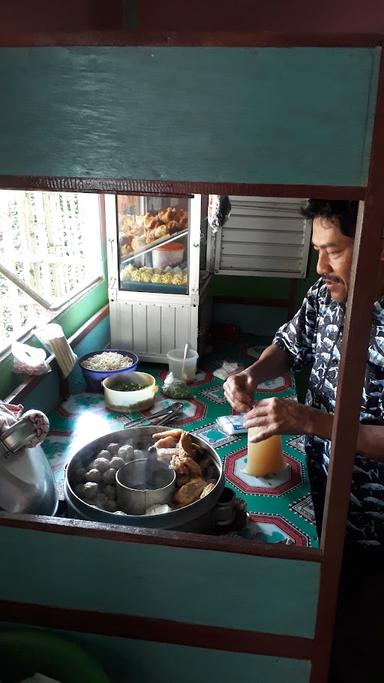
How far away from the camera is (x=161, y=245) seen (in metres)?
2.63

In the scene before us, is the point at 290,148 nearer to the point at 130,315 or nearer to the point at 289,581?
the point at 289,581

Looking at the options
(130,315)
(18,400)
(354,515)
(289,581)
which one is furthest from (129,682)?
(130,315)

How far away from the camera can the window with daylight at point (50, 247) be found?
104 inches

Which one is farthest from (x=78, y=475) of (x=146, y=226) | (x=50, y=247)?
(x=50, y=247)

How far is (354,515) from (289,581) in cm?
71

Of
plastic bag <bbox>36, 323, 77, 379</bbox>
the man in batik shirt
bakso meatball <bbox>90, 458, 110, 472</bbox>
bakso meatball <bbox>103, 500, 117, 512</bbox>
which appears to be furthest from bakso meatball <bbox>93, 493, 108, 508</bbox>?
plastic bag <bbox>36, 323, 77, 379</bbox>

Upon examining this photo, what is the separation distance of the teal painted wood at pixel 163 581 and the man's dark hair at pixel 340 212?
0.83 m

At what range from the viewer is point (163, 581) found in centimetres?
109

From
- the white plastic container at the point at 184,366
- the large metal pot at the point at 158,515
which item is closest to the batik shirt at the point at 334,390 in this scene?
the large metal pot at the point at 158,515

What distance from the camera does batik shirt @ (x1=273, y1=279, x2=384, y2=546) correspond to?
153 cm

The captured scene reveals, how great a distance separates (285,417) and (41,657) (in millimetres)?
762

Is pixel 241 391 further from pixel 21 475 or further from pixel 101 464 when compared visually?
pixel 21 475

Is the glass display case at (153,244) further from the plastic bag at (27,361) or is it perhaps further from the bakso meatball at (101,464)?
the bakso meatball at (101,464)

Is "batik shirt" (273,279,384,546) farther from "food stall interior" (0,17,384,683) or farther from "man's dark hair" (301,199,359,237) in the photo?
"man's dark hair" (301,199,359,237)
